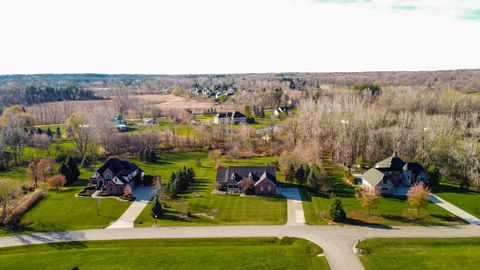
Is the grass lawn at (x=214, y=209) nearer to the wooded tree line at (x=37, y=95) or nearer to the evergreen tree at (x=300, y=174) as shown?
the evergreen tree at (x=300, y=174)

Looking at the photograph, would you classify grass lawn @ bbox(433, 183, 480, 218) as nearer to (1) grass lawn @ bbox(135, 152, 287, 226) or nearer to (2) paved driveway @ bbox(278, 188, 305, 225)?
(2) paved driveway @ bbox(278, 188, 305, 225)

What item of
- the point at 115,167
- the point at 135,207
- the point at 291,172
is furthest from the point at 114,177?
the point at 291,172

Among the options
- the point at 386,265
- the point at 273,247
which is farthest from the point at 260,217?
the point at 386,265

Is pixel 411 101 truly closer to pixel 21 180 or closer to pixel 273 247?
pixel 273 247

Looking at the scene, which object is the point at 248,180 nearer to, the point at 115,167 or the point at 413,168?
the point at 115,167

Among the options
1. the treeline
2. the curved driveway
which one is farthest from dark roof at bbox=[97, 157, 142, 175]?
the treeline

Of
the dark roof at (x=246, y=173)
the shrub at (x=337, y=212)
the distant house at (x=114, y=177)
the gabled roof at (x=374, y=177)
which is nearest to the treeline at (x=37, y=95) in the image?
the distant house at (x=114, y=177)
